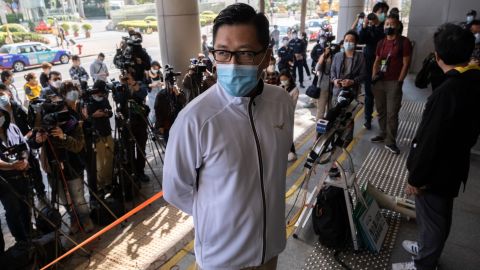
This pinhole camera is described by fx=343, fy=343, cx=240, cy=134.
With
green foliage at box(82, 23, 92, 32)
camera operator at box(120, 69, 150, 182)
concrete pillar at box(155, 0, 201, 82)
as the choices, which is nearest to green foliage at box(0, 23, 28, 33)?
Result: green foliage at box(82, 23, 92, 32)

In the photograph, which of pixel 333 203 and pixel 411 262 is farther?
pixel 333 203

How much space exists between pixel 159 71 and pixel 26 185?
4.50 m

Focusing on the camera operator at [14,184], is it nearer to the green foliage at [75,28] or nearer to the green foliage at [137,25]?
the green foliage at [75,28]

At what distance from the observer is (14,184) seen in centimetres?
333

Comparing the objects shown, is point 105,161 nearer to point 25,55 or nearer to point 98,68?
point 98,68

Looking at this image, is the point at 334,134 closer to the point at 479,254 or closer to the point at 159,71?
the point at 479,254

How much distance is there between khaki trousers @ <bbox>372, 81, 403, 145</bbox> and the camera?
531 cm

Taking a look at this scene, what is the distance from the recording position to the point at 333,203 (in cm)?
314

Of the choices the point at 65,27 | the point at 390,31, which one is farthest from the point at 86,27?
the point at 390,31

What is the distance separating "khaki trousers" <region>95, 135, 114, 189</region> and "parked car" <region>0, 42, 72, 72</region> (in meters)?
10.8

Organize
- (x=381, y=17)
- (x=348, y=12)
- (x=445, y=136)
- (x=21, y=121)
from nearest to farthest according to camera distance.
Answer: (x=445, y=136) → (x=21, y=121) → (x=381, y=17) → (x=348, y=12)

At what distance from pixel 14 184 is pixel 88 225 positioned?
0.92 meters

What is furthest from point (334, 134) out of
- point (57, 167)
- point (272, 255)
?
point (57, 167)

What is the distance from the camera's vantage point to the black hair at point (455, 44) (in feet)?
7.75
